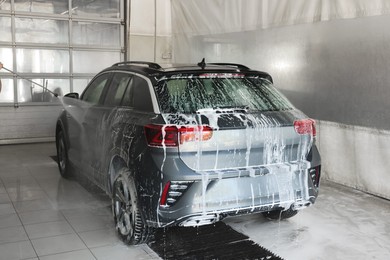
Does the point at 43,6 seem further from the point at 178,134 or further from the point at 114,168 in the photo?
the point at 178,134

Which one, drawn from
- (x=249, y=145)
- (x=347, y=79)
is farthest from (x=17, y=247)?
(x=347, y=79)

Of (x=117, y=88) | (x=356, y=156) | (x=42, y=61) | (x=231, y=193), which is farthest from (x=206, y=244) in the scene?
(x=42, y=61)

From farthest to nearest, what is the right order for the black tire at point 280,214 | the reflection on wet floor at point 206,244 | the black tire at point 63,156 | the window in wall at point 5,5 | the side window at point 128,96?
the window in wall at point 5,5
the black tire at point 63,156
the black tire at point 280,214
the side window at point 128,96
the reflection on wet floor at point 206,244

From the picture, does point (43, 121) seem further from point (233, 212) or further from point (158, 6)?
point (233, 212)

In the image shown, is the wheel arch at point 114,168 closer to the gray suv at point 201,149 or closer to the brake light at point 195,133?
the gray suv at point 201,149

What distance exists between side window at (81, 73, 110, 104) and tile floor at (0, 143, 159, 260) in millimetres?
1095

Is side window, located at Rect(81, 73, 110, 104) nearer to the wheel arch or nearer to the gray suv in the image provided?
the gray suv

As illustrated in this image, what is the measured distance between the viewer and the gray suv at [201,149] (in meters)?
3.03

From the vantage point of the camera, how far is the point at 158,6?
880cm

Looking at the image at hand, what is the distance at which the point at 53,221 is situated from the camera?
160 inches

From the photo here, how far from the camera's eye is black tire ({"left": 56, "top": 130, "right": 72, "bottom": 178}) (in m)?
5.41

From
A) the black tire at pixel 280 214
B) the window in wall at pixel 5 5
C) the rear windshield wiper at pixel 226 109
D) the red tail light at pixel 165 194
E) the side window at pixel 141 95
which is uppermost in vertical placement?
the window in wall at pixel 5 5

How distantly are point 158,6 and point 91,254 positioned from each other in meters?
6.48

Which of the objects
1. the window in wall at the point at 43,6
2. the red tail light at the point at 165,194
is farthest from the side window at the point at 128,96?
the window in wall at the point at 43,6
